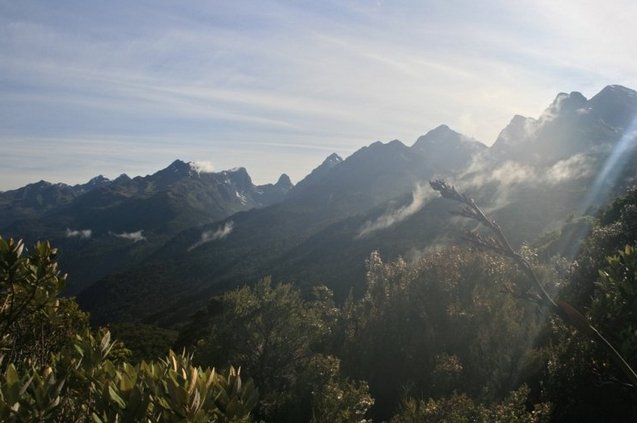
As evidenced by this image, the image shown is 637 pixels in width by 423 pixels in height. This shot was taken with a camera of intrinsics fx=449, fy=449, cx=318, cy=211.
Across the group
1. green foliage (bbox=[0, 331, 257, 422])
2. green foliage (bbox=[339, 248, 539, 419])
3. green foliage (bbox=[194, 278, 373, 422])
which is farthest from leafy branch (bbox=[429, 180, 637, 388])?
green foliage (bbox=[194, 278, 373, 422])

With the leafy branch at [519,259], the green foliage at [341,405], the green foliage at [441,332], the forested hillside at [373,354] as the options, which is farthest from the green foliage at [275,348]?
the leafy branch at [519,259]

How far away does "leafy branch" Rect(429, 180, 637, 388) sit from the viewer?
6.37 feet

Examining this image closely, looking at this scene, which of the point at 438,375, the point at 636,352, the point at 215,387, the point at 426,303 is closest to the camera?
the point at 215,387

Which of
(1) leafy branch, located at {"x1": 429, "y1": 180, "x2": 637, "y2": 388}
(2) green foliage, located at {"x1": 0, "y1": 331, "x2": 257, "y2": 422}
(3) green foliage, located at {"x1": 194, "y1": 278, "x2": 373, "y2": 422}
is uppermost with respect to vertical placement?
(1) leafy branch, located at {"x1": 429, "y1": 180, "x2": 637, "y2": 388}

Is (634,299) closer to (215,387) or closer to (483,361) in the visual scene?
(215,387)

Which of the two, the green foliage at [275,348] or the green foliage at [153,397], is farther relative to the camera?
the green foliage at [275,348]

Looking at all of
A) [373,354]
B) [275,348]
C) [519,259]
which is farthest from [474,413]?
[373,354]

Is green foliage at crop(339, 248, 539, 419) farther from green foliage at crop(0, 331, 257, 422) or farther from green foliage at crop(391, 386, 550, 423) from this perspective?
green foliage at crop(0, 331, 257, 422)

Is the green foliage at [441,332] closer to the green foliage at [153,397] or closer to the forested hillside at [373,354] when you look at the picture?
the forested hillside at [373,354]

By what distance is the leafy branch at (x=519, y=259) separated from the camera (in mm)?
1940

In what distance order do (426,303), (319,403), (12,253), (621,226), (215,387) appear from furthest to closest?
(426,303) → (621,226) → (319,403) → (12,253) → (215,387)

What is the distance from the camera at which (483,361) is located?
19812mm

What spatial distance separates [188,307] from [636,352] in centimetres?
18658

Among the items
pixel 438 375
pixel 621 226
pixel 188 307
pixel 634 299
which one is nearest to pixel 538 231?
pixel 188 307
